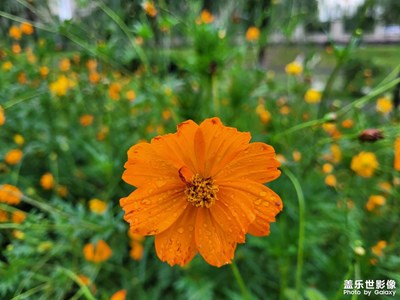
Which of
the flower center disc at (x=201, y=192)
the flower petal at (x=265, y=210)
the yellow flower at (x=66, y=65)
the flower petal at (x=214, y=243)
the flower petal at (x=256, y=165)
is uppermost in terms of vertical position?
the yellow flower at (x=66, y=65)

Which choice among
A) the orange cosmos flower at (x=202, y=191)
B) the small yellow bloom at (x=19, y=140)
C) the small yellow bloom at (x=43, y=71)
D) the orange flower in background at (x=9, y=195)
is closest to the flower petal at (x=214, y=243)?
the orange cosmos flower at (x=202, y=191)

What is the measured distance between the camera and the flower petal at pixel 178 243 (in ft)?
1.24

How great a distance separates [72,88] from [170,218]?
923 mm

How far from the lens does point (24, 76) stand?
1.20 m

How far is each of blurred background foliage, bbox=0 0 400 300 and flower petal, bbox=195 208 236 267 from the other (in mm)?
210

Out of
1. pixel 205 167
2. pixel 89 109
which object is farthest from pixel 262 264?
pixel 89 109

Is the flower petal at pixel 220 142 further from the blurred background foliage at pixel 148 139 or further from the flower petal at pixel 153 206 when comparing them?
the blurred background foliage at pixel 148 139

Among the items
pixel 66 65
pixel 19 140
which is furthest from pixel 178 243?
pixel 66 65

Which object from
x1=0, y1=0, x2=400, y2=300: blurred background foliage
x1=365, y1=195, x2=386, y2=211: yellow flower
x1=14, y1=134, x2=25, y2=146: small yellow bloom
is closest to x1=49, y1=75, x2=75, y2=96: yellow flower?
x1=0, y1=0, x2=400, y2=300: blurred background foliage

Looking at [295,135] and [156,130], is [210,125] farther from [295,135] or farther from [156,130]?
[295,135]

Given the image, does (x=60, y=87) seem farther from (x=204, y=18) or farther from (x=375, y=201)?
(x=375, y=201)

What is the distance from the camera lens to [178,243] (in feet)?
1.27

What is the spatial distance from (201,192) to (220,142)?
0.06 m

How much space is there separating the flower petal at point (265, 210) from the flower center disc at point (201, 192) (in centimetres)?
5
